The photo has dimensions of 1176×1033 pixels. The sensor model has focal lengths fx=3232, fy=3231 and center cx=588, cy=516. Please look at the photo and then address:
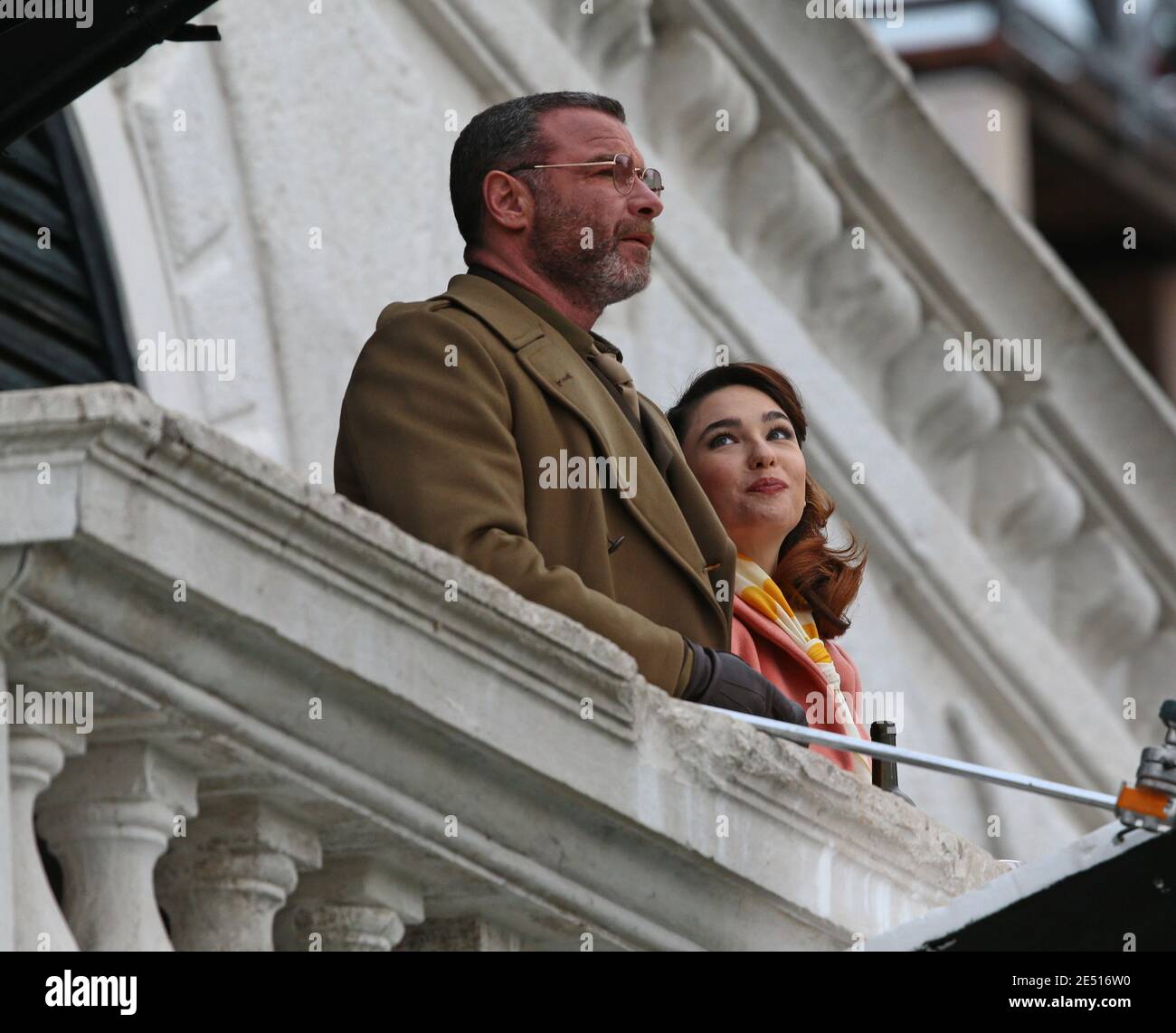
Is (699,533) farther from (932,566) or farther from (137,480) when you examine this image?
(932,566)

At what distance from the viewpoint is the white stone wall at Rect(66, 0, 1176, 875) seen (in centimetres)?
515

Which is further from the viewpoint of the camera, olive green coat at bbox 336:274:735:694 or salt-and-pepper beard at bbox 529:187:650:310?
salt-and-pepper beard at bbox 529:187:650:310

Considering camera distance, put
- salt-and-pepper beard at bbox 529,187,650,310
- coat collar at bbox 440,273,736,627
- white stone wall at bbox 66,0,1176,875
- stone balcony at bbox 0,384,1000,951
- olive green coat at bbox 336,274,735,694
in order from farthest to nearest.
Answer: white stone wall at bbox 66,0,1176,875 < salt-and-pepper beard at bbox 529,187,650,310 < coat collar at bbox 440,273,736,627 < olive green coat at bbox 336,274,735,694 < stone balcony at bbox 0,384,1000,951

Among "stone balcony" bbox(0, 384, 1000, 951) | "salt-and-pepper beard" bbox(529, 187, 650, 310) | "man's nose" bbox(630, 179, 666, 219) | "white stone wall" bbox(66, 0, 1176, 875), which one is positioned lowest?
"stone balcony" bbox(0, 384, 1000, 951)

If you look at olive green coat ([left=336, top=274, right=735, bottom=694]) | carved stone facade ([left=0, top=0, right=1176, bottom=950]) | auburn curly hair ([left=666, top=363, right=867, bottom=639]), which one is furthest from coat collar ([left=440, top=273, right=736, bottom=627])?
carved stone facade ([left=0, top=0, right=1176, bottom=950])

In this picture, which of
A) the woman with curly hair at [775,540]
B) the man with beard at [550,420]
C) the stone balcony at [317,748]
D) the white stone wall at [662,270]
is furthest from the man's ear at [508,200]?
the white stone wall at [662,270]

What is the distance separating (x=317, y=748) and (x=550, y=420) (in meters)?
0.71

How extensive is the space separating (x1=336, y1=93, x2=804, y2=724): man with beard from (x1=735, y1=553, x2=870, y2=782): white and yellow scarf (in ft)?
0.53

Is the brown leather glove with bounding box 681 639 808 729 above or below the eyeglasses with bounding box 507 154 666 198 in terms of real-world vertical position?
below

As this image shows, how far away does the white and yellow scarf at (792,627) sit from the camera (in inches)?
136

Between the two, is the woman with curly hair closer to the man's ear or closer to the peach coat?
the peach coat

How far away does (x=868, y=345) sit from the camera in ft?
21.3
